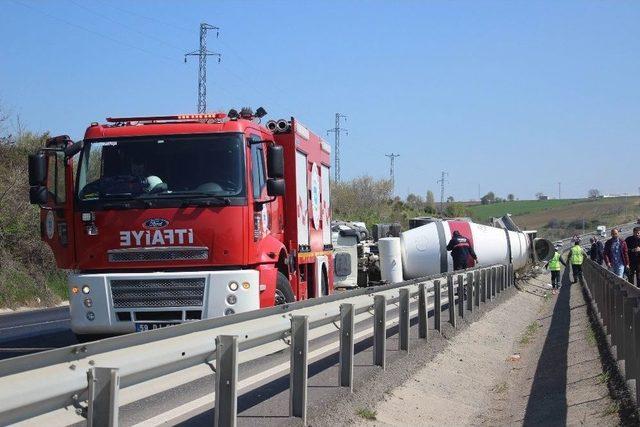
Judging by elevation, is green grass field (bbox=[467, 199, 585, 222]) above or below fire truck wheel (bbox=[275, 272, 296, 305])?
above

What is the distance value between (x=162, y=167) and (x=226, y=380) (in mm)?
5563

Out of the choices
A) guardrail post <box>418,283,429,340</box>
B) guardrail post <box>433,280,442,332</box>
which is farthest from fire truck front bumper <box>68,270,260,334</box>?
guardrail post <box>433,280,442,332</box>

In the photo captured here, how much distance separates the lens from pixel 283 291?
12.2 metres

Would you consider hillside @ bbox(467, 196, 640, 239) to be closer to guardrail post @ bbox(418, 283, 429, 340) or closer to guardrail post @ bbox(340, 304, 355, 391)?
guardrail post @ bbox(418, 283, 429, 340)

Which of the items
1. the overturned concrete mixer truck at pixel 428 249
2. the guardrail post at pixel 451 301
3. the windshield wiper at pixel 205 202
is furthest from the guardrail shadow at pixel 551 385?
the overturned concrete mixer truck at pixel 428 249

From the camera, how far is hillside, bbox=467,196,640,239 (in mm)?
113938

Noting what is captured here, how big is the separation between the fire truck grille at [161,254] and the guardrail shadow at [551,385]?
13.4 feet

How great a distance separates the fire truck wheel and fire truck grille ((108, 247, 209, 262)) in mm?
1442

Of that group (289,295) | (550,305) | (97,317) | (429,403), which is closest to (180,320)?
(97,317)

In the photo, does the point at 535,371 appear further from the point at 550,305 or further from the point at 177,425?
the point at 550,305

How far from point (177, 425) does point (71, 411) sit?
1.92 metres

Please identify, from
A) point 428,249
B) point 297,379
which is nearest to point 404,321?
point 297,379

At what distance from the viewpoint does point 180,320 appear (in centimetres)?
1071

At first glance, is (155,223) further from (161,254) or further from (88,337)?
(88,337)
